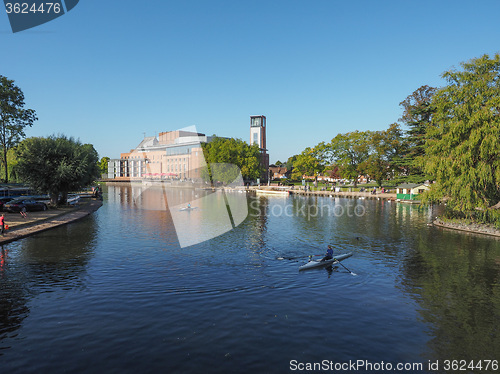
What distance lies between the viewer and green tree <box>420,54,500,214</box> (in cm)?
3544

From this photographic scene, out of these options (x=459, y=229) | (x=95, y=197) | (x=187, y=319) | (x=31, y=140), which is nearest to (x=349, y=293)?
(x=187, y=319)

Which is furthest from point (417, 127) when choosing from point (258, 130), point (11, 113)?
point (258, 130)

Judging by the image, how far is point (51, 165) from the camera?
161 feet

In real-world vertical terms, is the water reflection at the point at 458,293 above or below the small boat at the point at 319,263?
below

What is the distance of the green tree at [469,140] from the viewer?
35.4m

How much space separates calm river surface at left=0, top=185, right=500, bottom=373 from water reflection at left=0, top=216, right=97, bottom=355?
0.08m

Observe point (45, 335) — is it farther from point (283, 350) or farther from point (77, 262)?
point (77, 262)

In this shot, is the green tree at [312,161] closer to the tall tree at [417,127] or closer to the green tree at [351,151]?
the green tree at [351,151]

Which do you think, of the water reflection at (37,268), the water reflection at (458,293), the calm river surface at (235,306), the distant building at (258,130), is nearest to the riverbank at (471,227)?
the water reflection at (458,293)

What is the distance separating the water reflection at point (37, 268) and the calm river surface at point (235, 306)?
81mm

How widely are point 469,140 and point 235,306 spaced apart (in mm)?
33384

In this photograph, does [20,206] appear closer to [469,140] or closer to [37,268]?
[37,268]

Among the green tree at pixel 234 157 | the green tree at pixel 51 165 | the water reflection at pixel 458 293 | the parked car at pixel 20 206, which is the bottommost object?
the water reflection at pixel 458 293

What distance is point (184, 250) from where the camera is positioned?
2959 cm
